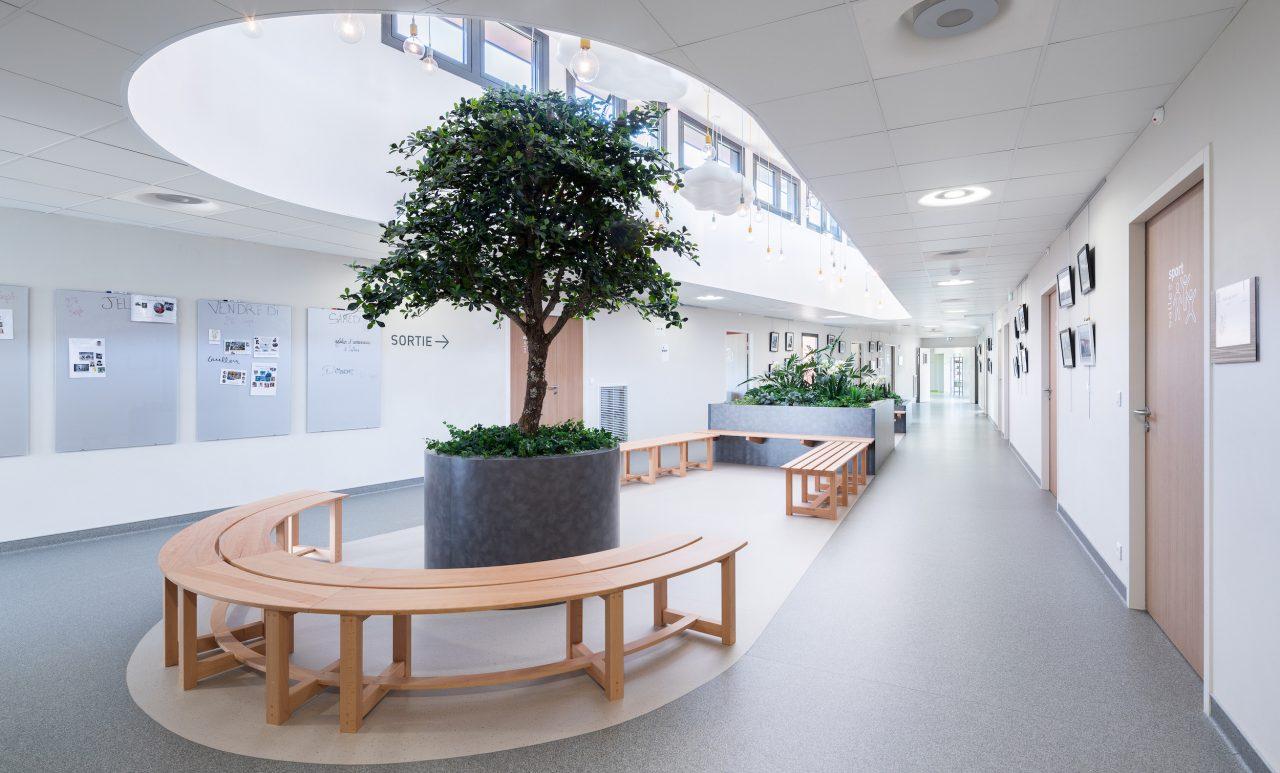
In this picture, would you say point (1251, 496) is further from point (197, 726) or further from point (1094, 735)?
point (197, 726)

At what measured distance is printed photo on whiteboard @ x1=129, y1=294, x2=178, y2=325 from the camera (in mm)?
4777

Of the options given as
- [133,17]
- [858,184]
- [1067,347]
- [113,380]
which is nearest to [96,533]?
[113,380]

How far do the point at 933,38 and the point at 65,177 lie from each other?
451 centimetres

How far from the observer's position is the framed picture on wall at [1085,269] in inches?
161

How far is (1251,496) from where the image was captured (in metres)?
1.96

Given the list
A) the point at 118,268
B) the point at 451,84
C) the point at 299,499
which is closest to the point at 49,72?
the point at 299,499

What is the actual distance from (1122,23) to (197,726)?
392 centimetres

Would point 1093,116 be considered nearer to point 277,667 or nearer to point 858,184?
point 858,184

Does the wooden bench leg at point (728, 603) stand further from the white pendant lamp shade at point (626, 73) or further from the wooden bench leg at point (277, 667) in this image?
the white pendant lamp shade at point (626, 73)

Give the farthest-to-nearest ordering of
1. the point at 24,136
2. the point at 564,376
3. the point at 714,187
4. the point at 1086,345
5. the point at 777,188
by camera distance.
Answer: the point at 777,188, the point at 564,376, the point at 714,187, the point at 1086,345, the point at 24,136

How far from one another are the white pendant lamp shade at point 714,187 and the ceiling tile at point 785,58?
2.44m

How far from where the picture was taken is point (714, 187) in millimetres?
5297

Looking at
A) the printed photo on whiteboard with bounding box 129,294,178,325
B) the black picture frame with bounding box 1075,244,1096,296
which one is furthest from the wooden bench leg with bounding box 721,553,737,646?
the printed photo on whiteboard with bounding box 129,294,178,325

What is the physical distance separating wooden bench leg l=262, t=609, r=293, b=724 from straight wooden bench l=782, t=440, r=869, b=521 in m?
3.84
